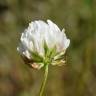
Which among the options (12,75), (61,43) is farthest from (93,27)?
(61,43)

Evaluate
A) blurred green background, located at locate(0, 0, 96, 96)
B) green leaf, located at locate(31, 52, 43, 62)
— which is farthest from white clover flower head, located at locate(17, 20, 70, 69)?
blurred green background, located at locate(0, 0, 96, 96)

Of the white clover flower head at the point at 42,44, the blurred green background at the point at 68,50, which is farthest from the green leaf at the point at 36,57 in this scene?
the blurred green background at the point at 68,50

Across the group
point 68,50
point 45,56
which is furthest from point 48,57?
point 68,50

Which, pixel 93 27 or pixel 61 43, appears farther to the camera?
pixel 93 27

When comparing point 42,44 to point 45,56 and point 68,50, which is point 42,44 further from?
point 68,50

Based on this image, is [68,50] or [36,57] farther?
[68,50]

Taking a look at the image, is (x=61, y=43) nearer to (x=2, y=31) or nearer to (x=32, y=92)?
(x=32, y=92)
